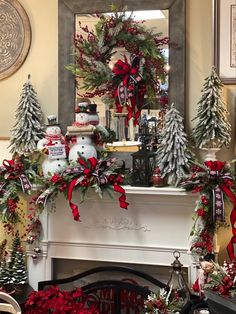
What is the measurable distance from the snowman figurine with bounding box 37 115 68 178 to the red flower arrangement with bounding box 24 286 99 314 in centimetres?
63

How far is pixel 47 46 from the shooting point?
2986 mm

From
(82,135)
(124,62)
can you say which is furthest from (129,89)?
(82,135)

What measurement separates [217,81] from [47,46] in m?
1.03

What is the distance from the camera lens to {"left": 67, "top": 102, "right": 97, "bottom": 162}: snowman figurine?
2.70m

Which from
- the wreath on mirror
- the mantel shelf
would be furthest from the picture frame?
the mantel shelf

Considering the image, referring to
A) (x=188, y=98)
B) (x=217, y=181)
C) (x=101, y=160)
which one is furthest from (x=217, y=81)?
(x=101, y=160)

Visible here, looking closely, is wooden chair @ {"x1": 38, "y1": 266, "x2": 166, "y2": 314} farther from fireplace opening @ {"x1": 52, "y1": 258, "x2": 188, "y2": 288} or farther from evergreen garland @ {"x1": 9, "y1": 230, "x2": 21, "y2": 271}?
evergreen garland @ {"x1": 9, "y1": 230, "x2": 21, "y2": 271}

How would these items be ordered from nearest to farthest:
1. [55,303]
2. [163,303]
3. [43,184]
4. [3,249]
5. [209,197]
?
1. [163,303]
2. [209,197]
3. [55,303]
4. [43,184]
5. [3,249]

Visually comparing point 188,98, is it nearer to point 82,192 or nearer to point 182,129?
point 182,129

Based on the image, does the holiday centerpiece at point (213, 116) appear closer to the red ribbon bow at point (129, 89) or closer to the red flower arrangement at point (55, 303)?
the red ribbon bow at point (129, 89)

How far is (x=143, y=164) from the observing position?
8.75ft

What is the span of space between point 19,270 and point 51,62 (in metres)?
1.21

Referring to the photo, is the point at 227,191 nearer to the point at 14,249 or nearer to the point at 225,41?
the point at 225,41

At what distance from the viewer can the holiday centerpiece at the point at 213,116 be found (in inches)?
102
